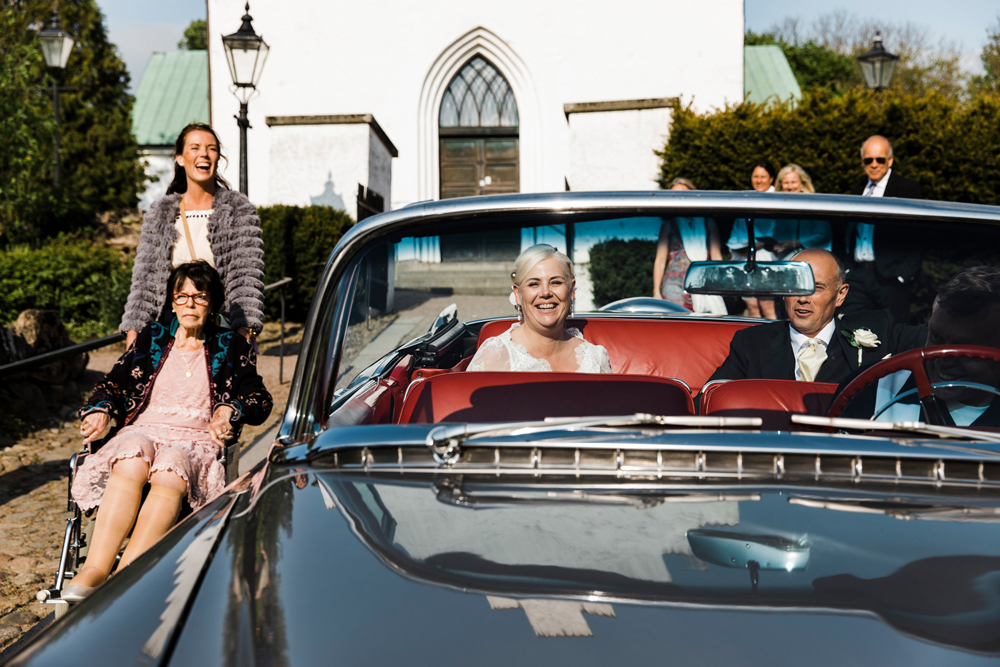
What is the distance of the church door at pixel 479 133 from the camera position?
65.0 feet

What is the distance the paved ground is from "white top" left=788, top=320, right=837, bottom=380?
79cm

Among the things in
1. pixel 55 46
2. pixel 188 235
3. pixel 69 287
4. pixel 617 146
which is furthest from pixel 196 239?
pixel 55 46

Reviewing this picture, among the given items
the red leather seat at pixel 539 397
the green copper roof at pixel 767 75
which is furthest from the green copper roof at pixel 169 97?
the red leather seat at pixel 539 397

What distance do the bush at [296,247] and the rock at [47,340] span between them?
140 inches

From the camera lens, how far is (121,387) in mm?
2988

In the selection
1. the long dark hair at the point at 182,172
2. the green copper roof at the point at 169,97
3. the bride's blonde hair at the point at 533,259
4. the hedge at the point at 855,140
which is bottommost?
the bride's blonde hair at the point at 533,259

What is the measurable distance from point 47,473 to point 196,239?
9.58 ft

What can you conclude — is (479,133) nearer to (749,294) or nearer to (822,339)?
(749,294)

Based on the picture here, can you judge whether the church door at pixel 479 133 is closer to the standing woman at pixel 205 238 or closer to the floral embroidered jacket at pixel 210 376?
the standing woman at pixel 205 238

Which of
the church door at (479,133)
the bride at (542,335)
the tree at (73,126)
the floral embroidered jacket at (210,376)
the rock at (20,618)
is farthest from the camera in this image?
the church door at (479,133)

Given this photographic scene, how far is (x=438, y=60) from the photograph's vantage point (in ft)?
62.5

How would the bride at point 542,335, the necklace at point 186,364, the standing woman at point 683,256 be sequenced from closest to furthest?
1. the standing woman at point 683,256
2. the bride at point 542,335
3. the necklace at point 186,364

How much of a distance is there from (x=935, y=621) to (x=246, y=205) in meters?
3.44

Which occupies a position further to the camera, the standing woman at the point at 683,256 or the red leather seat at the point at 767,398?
the standing woman at the point at 683,256
